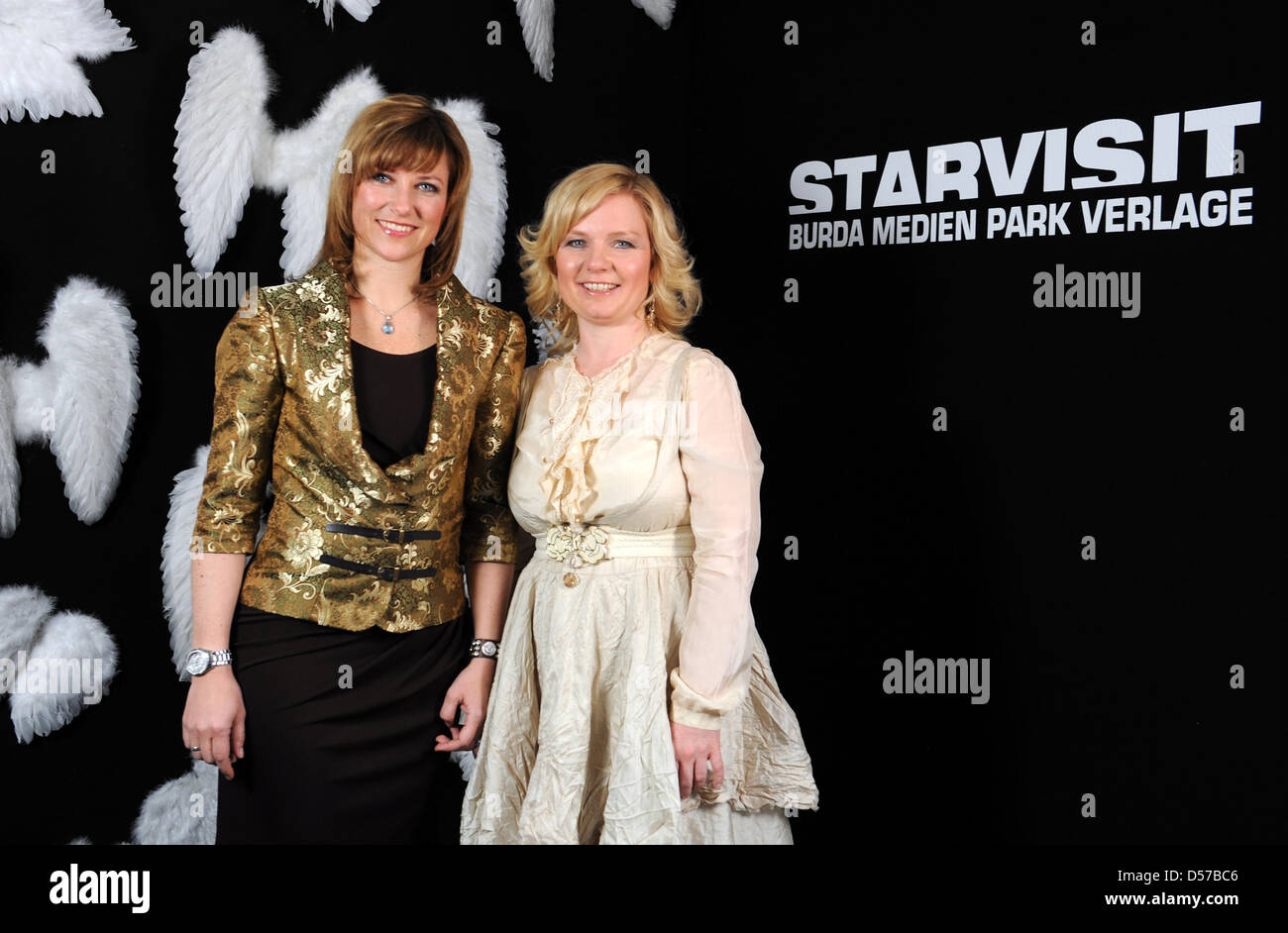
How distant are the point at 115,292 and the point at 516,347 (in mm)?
840

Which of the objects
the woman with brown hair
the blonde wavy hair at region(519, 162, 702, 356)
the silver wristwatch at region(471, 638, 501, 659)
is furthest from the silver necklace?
the silver wristwatch at region(471, 638, 501, 659)

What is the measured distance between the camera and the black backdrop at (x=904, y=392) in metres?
2.45

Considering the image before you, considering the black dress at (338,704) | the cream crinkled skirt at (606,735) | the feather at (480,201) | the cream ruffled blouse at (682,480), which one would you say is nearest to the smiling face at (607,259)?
the cream ruffled blouse at (682,480)

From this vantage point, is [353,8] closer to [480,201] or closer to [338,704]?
[480,201]

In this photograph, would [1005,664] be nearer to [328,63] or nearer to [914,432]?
[914,432]

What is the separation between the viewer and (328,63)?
271cm

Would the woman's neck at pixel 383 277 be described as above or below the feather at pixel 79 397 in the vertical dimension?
above

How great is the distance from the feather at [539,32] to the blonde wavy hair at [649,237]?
862mm

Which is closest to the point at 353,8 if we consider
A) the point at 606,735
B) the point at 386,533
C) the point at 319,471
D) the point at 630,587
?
the point at 319,471

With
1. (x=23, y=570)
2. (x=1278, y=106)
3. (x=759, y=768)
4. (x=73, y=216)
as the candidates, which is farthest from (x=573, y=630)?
(x=1278, y=106)

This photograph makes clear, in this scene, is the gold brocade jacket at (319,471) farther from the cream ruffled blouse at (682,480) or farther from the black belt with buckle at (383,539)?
the cream ruffled blouse at (682,480)

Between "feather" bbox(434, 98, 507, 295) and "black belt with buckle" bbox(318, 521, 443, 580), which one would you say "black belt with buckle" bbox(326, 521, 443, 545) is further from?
"feather" bbox(434, 98, 507, 295)

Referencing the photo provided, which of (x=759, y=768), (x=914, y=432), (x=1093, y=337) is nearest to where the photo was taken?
(x=759, y=768)

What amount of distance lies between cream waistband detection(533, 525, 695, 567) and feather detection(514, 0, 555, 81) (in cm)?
143
